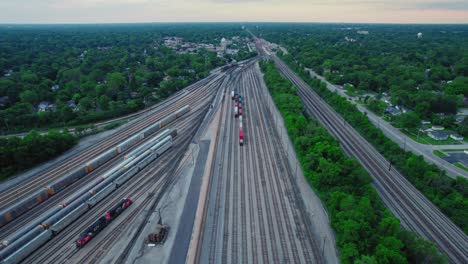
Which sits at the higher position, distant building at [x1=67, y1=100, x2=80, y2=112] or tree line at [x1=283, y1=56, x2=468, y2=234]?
distant building at [x1=67, y1=100, x2=80, y2=112]

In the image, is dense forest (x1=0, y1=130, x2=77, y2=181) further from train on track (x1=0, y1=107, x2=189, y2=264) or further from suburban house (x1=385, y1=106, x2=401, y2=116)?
suburban house (x1=385, y1=106, x2=401, y2=116)

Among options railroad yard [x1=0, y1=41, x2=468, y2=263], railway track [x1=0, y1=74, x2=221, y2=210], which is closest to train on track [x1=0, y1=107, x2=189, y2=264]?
railroad yard [x1=0, y1=41, x2=468, y2=263]

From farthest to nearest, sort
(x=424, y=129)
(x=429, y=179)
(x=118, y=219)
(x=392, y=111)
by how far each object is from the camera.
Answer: (x=392, y=111)
(x=424, y=129)
(x=429, y=179)
(x=118, y=219)

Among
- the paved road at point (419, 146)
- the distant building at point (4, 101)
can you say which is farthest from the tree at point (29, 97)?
the paved road at point (419, 146)

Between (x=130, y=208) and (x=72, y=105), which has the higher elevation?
(x=72, y=105)

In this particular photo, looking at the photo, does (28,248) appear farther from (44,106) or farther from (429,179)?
(44,106)

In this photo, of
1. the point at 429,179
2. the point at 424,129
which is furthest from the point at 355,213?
the point at 424,129
